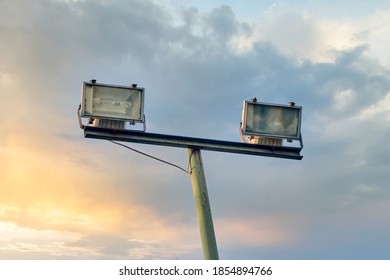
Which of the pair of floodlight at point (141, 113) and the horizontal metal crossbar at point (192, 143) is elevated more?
the pair of floodlight at point (141, 113)

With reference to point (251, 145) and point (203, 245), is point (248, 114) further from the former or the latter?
point (203, 245)

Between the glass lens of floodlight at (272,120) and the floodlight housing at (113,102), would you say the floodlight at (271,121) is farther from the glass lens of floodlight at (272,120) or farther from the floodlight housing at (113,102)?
the floodlight housing at (113,102)

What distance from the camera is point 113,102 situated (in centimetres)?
1847

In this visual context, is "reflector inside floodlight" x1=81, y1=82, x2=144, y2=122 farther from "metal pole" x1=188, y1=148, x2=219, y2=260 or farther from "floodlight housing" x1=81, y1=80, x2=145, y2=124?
"metal pole" x1=188, y1=148, x2=219, y2=260

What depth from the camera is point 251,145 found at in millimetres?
19609

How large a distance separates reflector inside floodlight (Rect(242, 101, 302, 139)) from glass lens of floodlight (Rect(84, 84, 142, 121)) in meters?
3.61

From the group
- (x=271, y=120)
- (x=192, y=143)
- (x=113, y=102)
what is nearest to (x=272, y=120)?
(x=271, y=120)

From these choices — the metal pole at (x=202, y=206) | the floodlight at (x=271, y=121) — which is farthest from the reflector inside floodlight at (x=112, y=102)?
the floodlight at (x=271, y=121)

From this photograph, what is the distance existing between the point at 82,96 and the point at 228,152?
5202 millimetres

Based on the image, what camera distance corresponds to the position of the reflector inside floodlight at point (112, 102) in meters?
18.2
